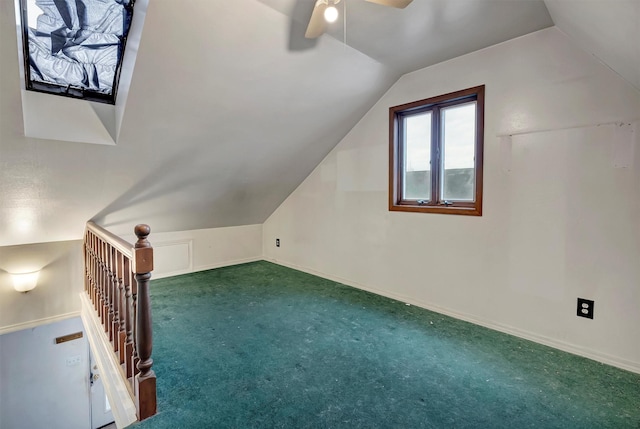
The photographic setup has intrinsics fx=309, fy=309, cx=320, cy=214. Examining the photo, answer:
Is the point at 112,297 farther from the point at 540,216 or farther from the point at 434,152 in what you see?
the point at 540,216

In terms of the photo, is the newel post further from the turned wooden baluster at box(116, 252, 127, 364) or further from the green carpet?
the turned wooden baluster at box(116, 252, 127, 364)

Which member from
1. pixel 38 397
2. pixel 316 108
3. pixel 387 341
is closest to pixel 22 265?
pixel 38 397

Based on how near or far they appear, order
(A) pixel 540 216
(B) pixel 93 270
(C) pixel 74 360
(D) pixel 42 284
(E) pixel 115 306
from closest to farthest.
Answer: (E) pixel 115 306, (A) pixel 540 216, (B) pixel 93 270, (D) pixel 42 284, (C) pixel 74 360

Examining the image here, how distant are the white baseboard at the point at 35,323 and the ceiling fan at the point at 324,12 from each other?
375 cm

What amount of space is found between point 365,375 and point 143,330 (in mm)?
1284

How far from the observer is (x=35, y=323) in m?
3.19

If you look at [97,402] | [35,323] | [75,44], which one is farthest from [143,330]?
[97,402]

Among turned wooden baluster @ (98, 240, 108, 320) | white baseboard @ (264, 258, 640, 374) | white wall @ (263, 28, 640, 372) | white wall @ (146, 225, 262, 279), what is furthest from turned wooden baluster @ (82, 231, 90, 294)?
white wall @ (263, 28, 640, 372)

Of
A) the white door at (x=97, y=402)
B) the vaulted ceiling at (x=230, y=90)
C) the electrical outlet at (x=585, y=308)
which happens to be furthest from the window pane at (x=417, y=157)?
the white door at (x=97, y=402)

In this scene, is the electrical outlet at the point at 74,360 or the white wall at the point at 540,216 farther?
the electrical outlet at the point at 74,360

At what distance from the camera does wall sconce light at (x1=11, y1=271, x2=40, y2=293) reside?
299 centimetres

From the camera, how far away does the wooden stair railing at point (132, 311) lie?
1530 millimetres

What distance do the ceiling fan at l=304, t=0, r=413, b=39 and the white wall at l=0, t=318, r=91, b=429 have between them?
4167mm

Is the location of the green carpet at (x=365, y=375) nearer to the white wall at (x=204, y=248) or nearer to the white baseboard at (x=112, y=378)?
the white baseboard at (x=112, y=378)
